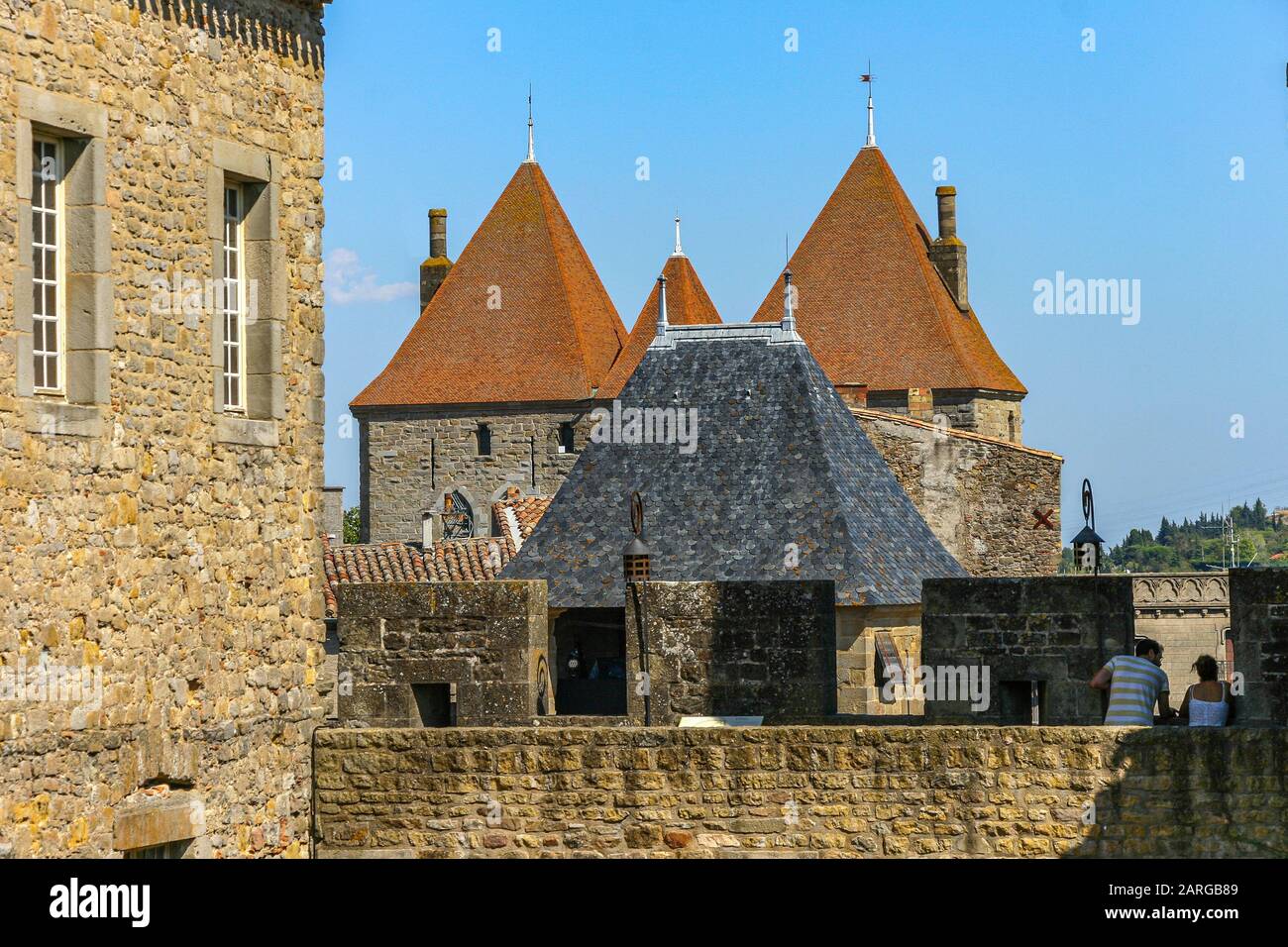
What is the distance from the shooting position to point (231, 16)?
1170 cm

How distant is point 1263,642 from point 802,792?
2354 mm

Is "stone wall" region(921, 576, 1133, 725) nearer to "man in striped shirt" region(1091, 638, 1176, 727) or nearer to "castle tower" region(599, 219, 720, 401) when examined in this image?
"man in striped shirt" region(1091, 638, 1176, 727)

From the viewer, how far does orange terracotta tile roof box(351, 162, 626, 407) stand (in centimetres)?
6656

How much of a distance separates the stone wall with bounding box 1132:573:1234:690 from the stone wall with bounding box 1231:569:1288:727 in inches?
1552

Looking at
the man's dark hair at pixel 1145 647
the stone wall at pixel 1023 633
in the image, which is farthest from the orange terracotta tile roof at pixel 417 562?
the man's dark hair at pixel 1145 647

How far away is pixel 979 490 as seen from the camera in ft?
119

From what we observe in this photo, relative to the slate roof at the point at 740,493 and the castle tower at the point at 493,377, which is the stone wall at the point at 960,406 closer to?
the castle tower at the point at 493,377

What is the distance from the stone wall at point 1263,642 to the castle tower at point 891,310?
48.1m

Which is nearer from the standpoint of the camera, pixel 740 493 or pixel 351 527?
pixel 740 493

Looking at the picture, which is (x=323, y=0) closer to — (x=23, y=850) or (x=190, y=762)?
(x=190, y=762)

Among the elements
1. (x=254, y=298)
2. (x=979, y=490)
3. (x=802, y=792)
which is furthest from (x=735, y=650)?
(x=979, y=490)

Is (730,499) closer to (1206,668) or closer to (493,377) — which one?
Result: (1206,668)

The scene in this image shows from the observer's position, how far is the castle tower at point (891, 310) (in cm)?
6131

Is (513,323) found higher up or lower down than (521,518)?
higher up
